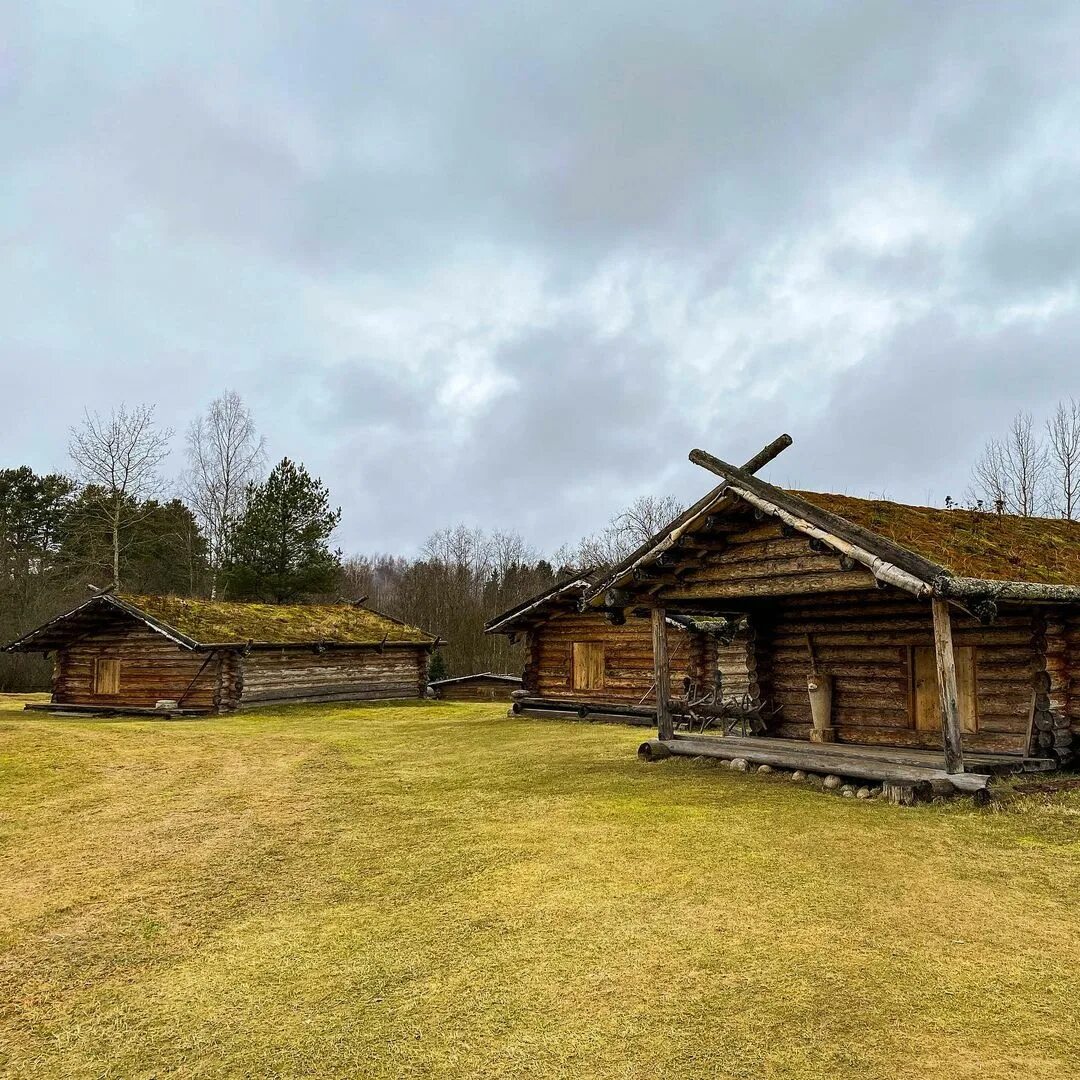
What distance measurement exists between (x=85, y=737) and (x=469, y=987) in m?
16.0

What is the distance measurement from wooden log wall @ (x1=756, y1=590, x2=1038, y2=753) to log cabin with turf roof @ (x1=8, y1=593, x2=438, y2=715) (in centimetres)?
1724

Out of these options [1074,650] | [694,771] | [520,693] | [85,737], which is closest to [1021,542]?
[1074,650]

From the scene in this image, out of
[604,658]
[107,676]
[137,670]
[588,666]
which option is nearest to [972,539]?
[604,658]

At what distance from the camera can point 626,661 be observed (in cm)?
2372

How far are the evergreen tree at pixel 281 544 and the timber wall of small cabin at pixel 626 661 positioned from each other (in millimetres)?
19552

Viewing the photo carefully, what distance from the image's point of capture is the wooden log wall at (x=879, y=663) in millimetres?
12258

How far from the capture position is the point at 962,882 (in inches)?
278

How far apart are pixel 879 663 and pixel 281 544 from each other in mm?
32660

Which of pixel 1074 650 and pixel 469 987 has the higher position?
pixel 1074 650

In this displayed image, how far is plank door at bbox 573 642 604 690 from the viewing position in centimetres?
2441

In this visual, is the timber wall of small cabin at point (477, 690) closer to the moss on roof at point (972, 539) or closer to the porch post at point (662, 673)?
the porch post at point (662, 673)

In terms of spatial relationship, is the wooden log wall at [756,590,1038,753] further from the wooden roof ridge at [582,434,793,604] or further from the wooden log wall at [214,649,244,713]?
the wooden log wall at [214,649,244,713]

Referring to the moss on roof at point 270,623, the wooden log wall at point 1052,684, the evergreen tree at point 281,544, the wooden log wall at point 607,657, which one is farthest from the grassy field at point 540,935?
the evergreen tree at point 281,544

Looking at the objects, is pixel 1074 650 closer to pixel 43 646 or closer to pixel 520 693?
pixel 520 693
